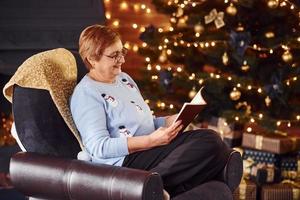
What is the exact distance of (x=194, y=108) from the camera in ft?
8.18

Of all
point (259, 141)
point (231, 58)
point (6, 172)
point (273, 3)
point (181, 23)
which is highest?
point (273, 3)

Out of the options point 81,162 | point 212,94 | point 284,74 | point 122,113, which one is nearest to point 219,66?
point 212,94

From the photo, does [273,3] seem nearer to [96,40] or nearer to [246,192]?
[246,192]

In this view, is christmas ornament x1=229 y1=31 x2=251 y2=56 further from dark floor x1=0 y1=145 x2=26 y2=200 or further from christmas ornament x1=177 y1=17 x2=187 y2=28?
dark floor x1=0 y1=145 x2=26 y2=200

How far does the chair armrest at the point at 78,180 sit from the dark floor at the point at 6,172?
49.6 inches

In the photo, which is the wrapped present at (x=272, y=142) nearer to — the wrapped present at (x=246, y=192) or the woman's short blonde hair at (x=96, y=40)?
the wrapped present at (x=246, y=192)

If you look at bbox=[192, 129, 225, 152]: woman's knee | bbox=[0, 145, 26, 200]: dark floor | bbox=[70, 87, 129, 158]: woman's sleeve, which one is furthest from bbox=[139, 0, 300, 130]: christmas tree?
bbox=[70, 87, 129, 158]: woman's sleeve

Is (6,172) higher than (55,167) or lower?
lower

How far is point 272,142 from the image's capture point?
4.01 metres

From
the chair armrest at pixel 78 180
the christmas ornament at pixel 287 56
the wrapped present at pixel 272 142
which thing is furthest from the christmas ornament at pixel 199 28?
the chair armrest at pixel 78 180

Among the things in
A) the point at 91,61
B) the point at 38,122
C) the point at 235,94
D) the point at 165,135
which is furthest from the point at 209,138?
the point at 235,94

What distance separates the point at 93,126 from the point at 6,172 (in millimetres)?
1929

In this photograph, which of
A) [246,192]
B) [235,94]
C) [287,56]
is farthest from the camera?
[235,94]

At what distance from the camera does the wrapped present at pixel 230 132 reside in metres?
4.23
